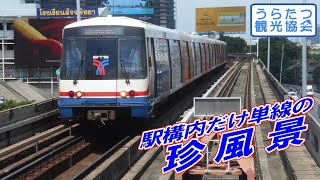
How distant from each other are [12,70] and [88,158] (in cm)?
5058

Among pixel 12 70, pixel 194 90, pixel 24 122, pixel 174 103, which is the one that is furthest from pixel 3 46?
pixel 24 122

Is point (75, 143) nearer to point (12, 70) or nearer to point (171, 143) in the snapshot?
point (171, 143)

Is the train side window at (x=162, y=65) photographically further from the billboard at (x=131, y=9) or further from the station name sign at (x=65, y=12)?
the billboard at (x=131, y=9)

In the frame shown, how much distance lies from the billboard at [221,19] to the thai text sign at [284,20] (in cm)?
7875

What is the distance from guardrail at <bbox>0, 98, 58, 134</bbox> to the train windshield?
64.3 inches

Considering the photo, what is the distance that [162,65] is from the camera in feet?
52.5

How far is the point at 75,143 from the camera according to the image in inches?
531

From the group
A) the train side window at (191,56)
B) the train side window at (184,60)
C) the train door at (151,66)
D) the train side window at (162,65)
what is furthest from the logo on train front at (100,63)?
the train side window at (191,56)

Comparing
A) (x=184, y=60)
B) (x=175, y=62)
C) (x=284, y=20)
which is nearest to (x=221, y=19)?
(x=184, y=60)

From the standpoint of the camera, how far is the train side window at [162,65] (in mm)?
15227

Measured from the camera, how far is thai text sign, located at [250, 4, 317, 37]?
41.0 ft

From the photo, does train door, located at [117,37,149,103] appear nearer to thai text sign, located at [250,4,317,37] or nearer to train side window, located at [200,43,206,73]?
thai text sign, located at [250,4,317,37]

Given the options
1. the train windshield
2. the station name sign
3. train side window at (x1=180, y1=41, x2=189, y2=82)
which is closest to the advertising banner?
the station name sign

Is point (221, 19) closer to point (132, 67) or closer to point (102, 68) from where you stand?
point (132, 67)
